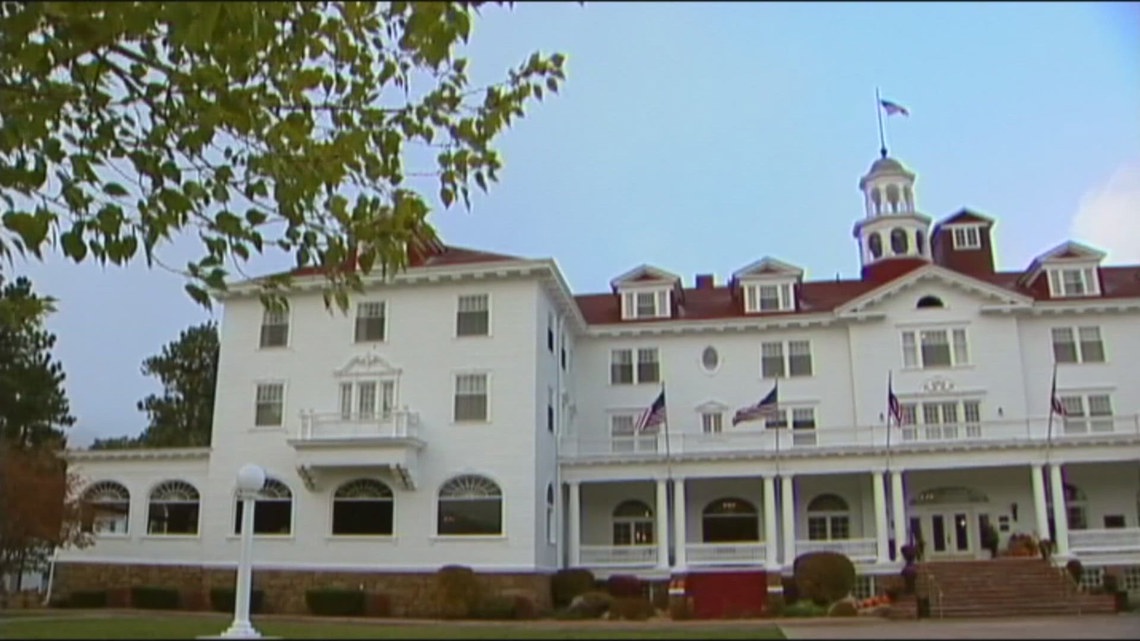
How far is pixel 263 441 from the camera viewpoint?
32781 mm

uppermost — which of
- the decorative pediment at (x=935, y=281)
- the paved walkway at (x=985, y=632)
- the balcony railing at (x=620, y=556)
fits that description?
the decorative pediment at (x=935, y=281)

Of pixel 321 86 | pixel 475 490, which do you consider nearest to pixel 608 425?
pixel 475 490

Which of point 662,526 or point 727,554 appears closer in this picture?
point 727,554

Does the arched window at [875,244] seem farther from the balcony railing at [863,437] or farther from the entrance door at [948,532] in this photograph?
the entrance door at [948,532]

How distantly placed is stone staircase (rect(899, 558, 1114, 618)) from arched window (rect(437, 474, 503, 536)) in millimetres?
12019

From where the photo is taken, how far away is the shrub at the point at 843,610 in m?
25.4

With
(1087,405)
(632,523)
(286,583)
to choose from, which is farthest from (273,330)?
(1087,405)

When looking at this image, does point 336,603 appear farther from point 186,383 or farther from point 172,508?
point 186,383

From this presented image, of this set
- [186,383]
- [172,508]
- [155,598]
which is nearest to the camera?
[155,598]

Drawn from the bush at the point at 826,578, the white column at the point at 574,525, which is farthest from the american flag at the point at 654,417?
the bush at the point at 826,578

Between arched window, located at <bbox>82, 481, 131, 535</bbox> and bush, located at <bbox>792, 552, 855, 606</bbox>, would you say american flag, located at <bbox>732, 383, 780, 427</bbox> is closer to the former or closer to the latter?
bush, located at <bbox>792, 552, 855, 606</bbox>

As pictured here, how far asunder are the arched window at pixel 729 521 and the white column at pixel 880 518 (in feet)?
14.6

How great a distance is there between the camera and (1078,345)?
35469mm

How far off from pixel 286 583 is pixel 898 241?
28.6m
